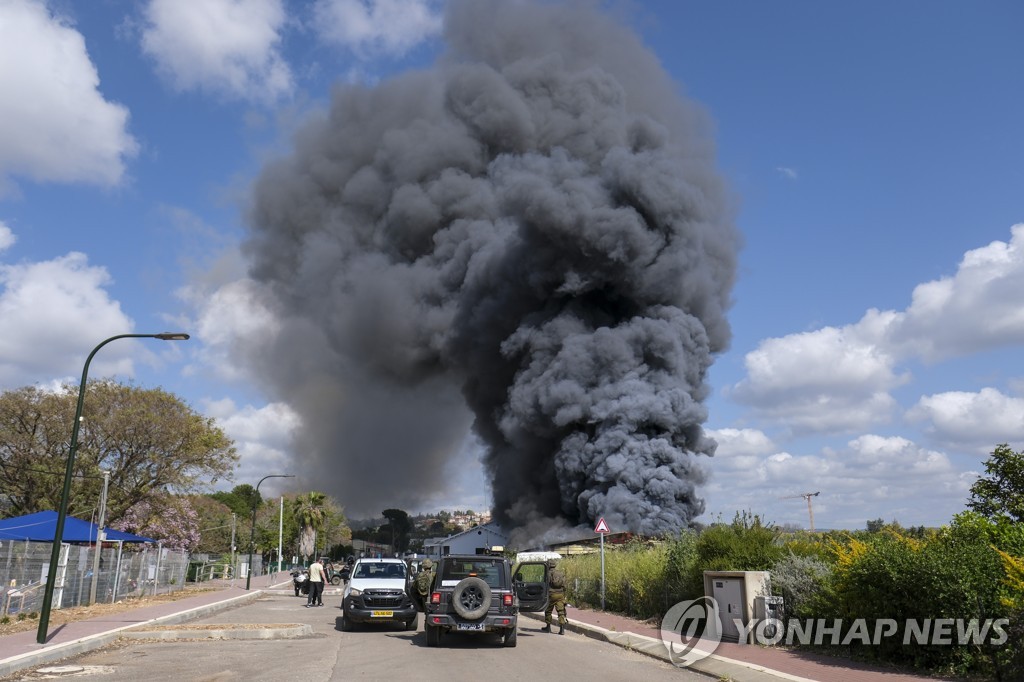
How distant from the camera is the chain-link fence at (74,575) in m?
16.2

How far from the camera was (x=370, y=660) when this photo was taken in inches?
405

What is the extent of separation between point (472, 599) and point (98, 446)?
90.9 ft

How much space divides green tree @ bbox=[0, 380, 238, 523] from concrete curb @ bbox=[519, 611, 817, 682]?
2527 centimetres

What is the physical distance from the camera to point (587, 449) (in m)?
36.1

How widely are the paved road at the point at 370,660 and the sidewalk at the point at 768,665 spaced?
30 centimetres

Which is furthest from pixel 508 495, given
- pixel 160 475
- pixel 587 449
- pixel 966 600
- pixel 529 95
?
pixel 966 600

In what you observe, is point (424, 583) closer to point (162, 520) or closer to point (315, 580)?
point (315, 580)

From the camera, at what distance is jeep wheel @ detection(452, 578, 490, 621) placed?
11.4 m

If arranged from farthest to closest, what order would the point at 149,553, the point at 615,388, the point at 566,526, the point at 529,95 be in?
the point at 529,95 < the point at 566,526 < the point at 615,388 < the point at 149,553

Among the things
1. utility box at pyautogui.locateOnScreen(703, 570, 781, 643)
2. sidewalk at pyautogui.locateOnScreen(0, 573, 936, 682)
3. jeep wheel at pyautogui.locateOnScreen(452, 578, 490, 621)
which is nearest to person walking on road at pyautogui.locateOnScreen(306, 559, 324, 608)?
sidewalk at pyautogui.locateOnScreen(0, 573, 936, 682)

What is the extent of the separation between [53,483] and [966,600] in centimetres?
3568

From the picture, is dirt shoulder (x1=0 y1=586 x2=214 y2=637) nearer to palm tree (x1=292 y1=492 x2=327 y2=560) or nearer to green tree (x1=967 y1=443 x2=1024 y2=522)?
green tree (x1=967 y1=443 x2=1024 y2=522)

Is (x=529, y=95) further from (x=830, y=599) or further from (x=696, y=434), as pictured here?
(x=830, y=599)

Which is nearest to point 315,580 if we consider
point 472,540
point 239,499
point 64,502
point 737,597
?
point 64,502
